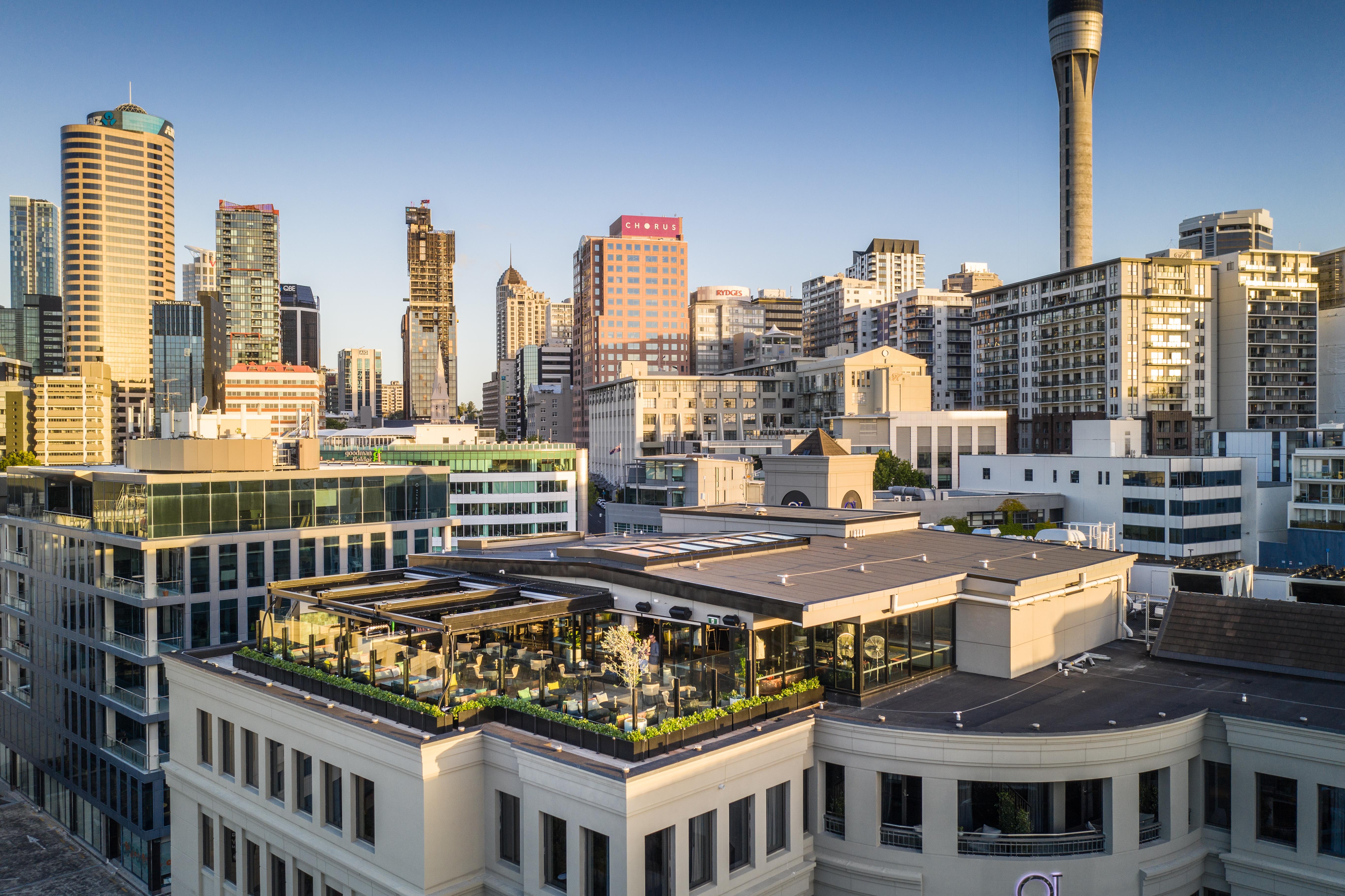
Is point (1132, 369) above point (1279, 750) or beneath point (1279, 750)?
above

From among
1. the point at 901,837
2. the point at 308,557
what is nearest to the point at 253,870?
the point at 901,837

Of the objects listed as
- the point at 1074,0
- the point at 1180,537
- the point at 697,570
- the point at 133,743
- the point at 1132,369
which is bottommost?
the point at 133,743

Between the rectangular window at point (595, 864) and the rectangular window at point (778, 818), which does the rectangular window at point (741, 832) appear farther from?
the rectangular window at point (595, 864)

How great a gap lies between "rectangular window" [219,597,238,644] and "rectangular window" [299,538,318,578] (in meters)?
3.54

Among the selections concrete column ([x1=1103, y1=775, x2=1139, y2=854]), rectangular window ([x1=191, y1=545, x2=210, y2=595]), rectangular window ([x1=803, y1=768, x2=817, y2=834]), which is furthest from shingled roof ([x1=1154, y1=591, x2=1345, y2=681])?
rectangular window ([x1=191, y1=545, x2=210, y2=595])

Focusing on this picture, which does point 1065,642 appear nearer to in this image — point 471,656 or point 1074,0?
point 471,656

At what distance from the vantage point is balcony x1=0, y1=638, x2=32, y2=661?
188 feet

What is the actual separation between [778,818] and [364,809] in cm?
1036

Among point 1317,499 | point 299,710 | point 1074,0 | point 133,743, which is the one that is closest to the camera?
point 299,710

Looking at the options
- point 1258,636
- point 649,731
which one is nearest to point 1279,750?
point 1258,636

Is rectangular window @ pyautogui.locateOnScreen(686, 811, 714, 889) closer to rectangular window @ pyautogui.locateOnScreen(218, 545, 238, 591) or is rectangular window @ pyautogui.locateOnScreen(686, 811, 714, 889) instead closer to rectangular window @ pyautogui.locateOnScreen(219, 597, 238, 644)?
rectangular window @ pyautogui.locateOnScreen(219, 597, 238, 644)

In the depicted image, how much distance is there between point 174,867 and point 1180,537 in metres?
80.4

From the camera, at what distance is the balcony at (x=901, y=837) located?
22.7 m

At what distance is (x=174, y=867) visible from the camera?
30.6 m
